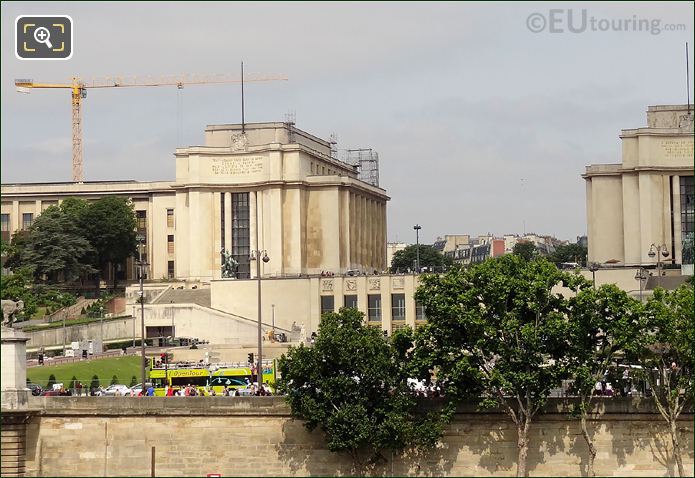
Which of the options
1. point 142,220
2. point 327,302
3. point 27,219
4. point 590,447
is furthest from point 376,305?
point 590,447

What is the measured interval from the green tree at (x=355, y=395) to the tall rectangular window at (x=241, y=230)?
292ft

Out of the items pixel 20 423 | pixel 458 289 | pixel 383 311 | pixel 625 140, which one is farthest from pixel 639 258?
pixel 20 423

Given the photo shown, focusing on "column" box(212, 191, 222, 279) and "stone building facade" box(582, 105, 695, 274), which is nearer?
"stone building facade" box(582, 105, 695, 274)

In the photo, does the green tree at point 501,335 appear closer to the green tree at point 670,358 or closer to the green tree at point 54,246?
the green tree at point 670,358

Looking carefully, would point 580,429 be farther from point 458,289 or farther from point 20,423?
point 20,423

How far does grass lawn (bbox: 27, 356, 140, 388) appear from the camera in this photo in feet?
292

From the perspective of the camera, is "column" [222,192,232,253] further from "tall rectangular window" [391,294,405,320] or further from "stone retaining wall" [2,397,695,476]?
"stone retaining wall" [2,397,695,476]

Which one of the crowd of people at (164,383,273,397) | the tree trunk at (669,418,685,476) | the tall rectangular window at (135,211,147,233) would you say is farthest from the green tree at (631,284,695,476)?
the tall rectangular window at (135,211,147,233)

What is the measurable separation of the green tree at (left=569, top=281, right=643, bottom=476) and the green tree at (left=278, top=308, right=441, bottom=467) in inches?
248

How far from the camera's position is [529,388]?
61781 mm

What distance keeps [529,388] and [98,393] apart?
883 inches

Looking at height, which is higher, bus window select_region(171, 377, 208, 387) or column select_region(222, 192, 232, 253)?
column select_region(222, 192, 232, 253)

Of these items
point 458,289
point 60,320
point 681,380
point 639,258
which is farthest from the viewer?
point 639,258

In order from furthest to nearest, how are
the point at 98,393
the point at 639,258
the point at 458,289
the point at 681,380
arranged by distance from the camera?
the point at 639,258
the point at 98,393
the point at 458,289
the point at 681,380
